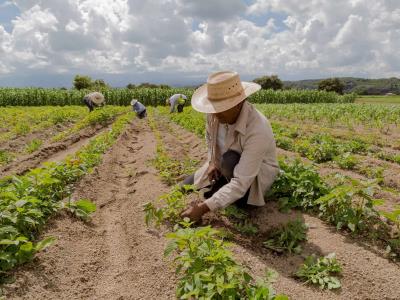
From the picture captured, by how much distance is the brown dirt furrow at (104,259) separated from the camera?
2758 millimetres

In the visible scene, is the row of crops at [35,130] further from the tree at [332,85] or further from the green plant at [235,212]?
the tree at [332,85]

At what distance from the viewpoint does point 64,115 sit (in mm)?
15359

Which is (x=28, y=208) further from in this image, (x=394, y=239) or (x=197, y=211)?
(x=394, y=239)

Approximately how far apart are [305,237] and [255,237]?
0.49 metres

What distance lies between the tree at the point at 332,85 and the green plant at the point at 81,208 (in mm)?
63936

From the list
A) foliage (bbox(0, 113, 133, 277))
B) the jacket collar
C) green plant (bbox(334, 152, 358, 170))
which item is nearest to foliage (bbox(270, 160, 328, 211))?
the jacket collar

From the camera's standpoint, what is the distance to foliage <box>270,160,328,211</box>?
4.08 metres

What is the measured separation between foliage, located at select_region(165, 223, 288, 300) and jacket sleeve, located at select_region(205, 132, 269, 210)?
77 centimetres

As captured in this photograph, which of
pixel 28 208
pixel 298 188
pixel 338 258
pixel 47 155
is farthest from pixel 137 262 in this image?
pixel 47 155

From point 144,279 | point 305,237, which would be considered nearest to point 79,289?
point 144,279

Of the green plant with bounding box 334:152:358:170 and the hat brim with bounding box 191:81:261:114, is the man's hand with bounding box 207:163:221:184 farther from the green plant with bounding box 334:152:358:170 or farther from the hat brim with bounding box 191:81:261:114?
the green plant with bounding box 334:152:358:170

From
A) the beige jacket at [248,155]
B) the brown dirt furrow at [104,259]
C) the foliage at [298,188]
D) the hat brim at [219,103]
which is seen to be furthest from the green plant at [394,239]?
the brown dirt furrow at [104,259]

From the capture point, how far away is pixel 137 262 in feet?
10.5

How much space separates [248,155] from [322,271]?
1.13 meters
